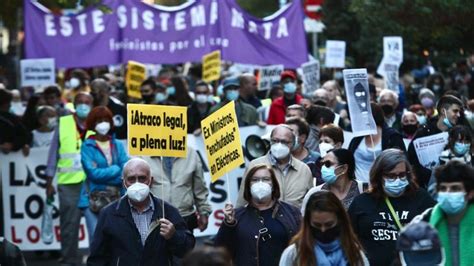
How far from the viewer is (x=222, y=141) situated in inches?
437

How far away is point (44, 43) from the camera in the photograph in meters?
18.3

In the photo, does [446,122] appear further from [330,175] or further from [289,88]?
[289,88]

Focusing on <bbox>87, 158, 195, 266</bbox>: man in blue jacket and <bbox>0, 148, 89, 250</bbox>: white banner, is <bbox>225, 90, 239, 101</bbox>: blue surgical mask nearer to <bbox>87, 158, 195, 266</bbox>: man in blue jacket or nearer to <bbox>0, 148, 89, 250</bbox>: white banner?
<bbox>0, 148, 89, 250</bbox>: white banner

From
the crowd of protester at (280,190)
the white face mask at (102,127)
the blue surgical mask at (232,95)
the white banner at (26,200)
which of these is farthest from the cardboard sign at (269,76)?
the white face mask at (102,127)

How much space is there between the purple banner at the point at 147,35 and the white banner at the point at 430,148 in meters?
6.66

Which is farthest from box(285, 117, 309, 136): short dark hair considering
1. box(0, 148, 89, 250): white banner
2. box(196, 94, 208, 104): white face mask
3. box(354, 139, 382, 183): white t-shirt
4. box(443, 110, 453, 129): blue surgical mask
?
box(196, 94, 208, 104): white face mask

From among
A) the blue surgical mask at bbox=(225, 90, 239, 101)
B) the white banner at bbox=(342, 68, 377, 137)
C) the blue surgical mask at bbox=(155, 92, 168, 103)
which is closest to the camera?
the white banner at bbox=(342, 68, 377, 137)

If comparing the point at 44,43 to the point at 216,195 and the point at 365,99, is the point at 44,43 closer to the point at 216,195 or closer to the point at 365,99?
the point at 216,195

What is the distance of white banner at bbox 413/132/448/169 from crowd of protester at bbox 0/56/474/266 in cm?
6

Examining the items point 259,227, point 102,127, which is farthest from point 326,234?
point 102,127

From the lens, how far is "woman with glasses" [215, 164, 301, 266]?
9469mm

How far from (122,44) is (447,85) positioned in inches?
365

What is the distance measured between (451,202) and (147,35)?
11248 millimetres

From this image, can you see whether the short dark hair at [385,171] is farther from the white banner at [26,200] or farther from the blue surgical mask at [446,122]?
the white banner at [26,200]
